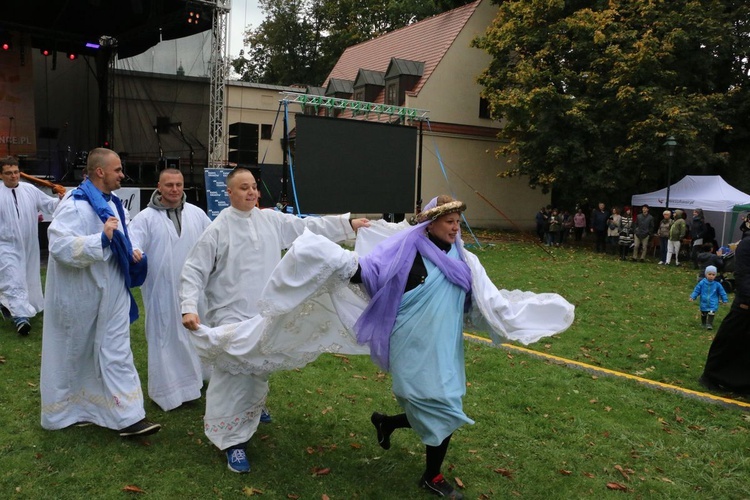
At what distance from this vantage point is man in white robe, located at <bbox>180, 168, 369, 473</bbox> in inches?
164

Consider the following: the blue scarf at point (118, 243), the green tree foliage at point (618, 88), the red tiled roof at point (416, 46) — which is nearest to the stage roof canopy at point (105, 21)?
the green tree foliage at point (618, 88)

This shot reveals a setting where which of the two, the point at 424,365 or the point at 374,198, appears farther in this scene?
the point at 374,198

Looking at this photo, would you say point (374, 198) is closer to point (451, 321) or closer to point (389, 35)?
point (451, 321)

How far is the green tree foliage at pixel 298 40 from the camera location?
4344 cm

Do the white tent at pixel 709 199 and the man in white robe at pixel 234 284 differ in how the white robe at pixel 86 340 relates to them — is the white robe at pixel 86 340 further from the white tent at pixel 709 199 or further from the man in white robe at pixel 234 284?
the white tent at pixel 709 199

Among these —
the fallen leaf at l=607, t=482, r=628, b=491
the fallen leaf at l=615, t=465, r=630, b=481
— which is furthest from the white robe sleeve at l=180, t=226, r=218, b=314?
the fallen leaf at l=615, t=465, r=630, b=481

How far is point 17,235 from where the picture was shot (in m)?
7.49

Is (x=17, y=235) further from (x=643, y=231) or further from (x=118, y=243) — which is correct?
(x=643, y=231)

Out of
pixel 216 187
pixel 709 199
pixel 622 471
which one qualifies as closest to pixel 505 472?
pixel 622 471

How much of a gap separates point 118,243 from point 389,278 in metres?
2.08

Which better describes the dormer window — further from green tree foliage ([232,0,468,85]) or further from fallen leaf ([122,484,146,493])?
fallen leaf ([122,484,146,493])

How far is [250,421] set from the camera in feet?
13.9

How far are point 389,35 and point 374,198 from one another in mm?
19666

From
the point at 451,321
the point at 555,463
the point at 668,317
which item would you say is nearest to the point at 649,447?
the point at 555,463
